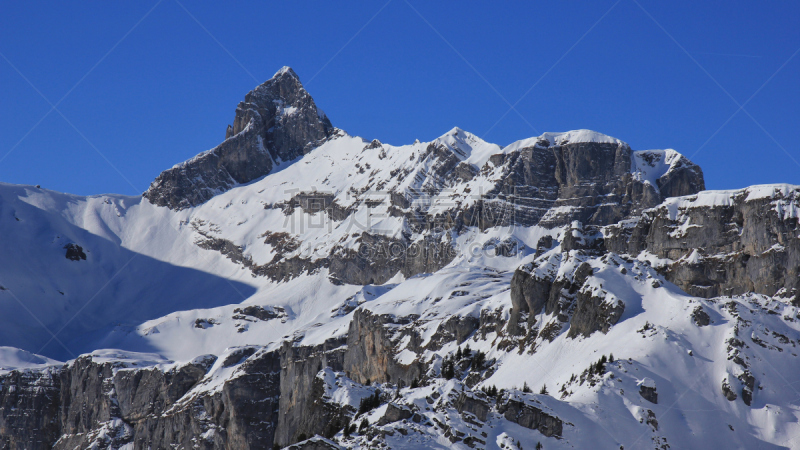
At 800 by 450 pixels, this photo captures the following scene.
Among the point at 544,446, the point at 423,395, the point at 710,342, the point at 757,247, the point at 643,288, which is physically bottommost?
the point at 544,446

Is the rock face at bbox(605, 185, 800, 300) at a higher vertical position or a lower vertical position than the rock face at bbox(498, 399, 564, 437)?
higher

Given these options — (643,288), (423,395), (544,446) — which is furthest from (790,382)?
(423,395)

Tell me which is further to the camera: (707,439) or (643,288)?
(643,288)

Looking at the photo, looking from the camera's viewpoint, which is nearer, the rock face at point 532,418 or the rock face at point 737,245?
the rock face at point 532,418

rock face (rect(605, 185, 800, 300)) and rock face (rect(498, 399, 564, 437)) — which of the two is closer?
rock face (rect(498, 399, 564, 437))

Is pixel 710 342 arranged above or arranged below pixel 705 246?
below

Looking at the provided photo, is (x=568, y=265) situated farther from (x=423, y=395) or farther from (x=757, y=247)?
(x=423, y=395)

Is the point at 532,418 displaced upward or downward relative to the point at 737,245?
downward

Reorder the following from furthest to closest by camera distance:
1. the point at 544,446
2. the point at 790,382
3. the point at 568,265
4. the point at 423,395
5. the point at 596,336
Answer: the point at 568,265 → the point at 596,336 → the point at 790,382 → the point at 423,395 → the point at 544,446

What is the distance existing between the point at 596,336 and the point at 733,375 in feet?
76.5

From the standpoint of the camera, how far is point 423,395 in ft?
411

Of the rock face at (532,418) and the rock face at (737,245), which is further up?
the rock face at (737,245)

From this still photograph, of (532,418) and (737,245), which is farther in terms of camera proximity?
(737,245)

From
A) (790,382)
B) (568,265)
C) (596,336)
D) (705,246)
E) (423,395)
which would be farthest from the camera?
(705,246)
